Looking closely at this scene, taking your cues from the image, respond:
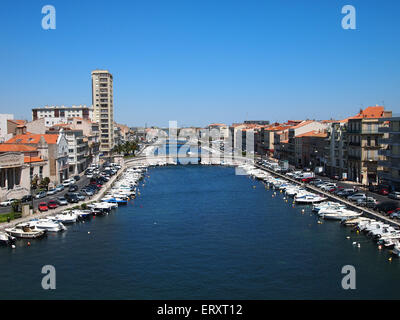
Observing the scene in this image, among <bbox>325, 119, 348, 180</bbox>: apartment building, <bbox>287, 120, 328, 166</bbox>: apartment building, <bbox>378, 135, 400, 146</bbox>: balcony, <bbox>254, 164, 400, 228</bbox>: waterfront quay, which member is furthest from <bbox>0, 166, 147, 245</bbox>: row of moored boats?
<bbox>287, 120, 328, 166</bbox>: apartment building

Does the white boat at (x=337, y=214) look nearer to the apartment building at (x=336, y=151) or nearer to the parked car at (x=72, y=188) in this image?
the apartment building at (x=336, y=151)

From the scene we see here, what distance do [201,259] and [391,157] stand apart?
20781 millimetres

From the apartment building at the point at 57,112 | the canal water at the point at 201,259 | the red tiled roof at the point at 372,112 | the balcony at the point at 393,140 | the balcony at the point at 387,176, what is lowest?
the canal water at the point at 201,259

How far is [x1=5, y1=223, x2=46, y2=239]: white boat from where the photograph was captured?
85.4 feet

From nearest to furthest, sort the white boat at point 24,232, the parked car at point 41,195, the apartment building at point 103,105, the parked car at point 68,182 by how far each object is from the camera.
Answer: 1. the white boat at point 24,232
2. the parked car at point 41,195
3. the parked car at point 68,182
4. the apartment building at point 103,105

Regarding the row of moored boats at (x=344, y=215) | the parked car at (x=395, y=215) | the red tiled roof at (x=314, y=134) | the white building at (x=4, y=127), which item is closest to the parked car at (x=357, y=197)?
the row of moored boats at (x=344, y=215)

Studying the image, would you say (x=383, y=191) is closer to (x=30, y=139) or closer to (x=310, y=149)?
(x=310, y=149)

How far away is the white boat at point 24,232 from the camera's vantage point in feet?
85.4

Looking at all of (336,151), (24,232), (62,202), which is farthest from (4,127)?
(336,151)

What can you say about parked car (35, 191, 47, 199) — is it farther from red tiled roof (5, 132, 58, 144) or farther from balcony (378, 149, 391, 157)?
balcony (378, 149, 391, 157)

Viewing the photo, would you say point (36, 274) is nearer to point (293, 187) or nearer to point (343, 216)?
point (343, 216)

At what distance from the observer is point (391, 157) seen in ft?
117

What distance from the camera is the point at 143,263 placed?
72.1ft

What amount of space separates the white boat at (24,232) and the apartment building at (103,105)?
52.0 m
